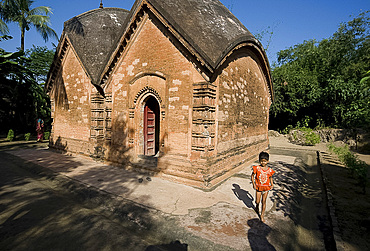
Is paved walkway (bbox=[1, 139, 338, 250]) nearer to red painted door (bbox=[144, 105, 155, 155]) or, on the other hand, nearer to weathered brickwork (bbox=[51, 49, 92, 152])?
red painted door (bbox=[144, 105, 155, 155])

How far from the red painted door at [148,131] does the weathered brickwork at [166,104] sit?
4cm

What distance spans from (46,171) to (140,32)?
6.93 meters

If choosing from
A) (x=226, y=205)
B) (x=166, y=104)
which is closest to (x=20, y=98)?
(x=166, y=104)

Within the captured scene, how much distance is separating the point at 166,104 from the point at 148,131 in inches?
86.4

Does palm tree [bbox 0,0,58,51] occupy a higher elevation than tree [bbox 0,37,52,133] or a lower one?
higher

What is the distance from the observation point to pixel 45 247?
11.7ft

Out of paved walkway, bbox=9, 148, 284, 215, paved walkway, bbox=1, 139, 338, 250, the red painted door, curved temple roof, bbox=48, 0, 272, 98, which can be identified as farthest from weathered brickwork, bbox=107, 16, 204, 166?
paved walkway, bbox=1, 139, 338, 250

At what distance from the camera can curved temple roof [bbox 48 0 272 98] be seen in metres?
6.54

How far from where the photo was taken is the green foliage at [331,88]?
66.0 feet

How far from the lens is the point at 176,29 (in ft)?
21.4

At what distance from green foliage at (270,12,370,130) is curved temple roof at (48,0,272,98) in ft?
45.8

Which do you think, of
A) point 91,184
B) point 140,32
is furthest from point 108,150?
point 140,32

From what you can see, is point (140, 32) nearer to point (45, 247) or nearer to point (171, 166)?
point (171, 166)

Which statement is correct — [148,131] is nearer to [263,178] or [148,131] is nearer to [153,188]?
[153,188]
